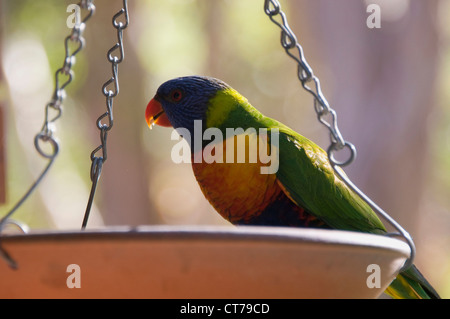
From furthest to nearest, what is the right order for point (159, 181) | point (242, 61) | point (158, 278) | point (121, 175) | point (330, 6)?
point (242, 61)
point (159, 181)
point (121, 175)
point (330, 6)
point (158, 278)

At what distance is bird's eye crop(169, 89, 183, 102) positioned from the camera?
7.14 feet

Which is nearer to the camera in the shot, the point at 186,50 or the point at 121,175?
the point at 121,175

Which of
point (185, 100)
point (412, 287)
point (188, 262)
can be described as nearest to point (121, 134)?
point (185, 100)

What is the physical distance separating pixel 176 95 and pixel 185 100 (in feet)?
0.21

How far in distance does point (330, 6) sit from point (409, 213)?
1.79 metres

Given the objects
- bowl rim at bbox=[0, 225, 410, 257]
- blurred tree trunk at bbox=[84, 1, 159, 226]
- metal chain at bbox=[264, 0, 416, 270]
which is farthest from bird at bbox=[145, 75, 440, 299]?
blurred tree trunk at bbox=[84, 1, 159, 226]

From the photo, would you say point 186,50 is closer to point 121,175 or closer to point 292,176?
point 121,175

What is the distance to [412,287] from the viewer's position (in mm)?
1737

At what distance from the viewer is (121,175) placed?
18.9 feet

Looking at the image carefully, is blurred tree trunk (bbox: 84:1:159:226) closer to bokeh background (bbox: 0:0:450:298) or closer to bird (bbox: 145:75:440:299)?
bokeh background (bbox: 0:0:450:298)

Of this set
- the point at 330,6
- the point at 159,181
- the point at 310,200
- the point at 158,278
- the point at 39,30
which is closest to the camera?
the point at 158,278

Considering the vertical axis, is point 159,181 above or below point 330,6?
below

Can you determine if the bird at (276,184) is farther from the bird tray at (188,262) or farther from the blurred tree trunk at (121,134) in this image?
the blurred tree trunk at (121,134)
